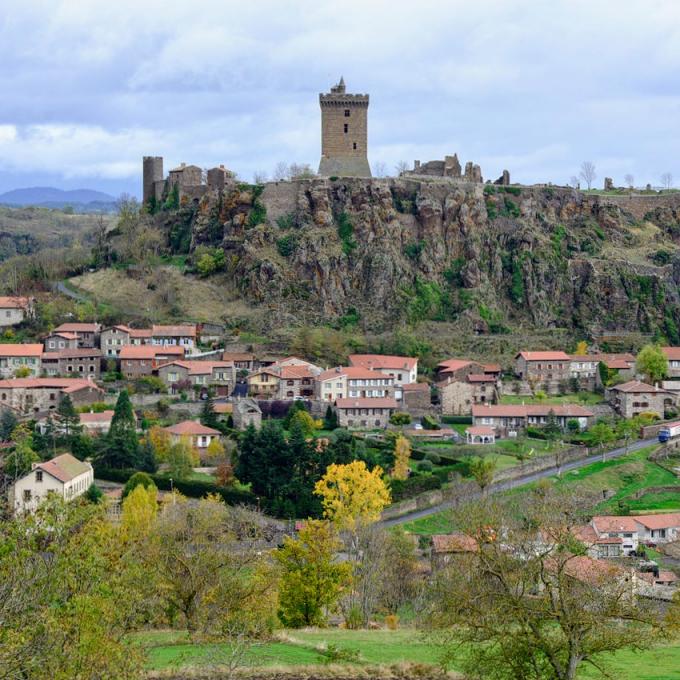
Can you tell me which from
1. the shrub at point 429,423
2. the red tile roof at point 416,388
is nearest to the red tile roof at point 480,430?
the shrub at point 429,423

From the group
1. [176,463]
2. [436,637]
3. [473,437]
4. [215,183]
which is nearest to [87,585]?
[436,637]

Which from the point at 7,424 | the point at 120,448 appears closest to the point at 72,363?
the point at 7,424

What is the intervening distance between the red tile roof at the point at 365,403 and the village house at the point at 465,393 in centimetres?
351

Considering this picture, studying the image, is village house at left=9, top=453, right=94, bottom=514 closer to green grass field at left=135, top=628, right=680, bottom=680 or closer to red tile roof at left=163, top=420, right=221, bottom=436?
red tile roof at left=163, top=420, right=221, bottom=436

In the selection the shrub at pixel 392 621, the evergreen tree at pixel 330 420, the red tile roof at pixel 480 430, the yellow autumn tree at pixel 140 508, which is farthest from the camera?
the evergreen tree at pixel 330 420

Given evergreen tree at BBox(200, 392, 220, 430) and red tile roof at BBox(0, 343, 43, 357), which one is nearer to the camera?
evergreen tree at BBox(200, 392, 220, 430)

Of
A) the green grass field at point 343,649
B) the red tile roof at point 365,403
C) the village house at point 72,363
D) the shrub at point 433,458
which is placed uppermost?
the village house at point 72,363

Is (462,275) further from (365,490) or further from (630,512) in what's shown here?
(365,490)

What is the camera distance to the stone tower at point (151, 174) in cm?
9269

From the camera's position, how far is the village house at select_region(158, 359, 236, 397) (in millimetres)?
68750

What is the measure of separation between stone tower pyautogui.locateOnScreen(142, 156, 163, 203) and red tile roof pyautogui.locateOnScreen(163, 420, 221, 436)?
34814 millimetres

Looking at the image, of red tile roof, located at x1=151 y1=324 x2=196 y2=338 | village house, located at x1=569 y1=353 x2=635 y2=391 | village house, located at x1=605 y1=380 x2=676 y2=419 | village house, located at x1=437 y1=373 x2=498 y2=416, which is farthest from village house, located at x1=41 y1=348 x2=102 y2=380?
village house, located at x1=605 y1=380 x2=676 y2=419

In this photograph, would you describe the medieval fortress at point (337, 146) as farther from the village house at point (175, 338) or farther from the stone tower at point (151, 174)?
the village house at point (175, 338)

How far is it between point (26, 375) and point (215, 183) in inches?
975
